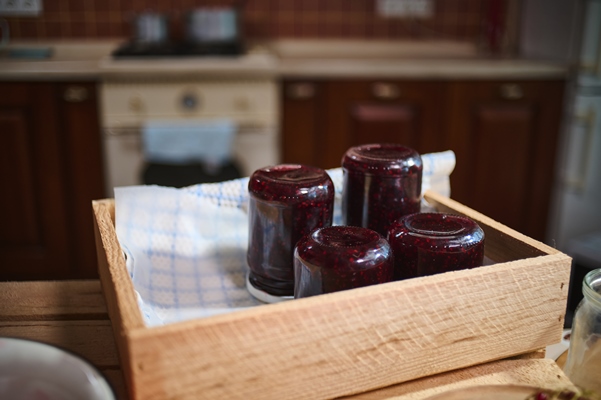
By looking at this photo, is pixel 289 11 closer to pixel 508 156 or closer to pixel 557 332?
pixel 508 156

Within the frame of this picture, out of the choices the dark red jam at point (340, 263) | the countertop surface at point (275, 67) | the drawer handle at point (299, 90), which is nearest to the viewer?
the dark red jam at point (340, 263)

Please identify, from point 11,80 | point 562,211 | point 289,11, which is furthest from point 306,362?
point 289,11

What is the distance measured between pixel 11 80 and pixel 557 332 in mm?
1873

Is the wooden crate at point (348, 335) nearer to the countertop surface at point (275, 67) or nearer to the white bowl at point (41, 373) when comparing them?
the white bowl at point (41, 373)

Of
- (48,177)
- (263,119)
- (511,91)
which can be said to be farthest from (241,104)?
(511,91)

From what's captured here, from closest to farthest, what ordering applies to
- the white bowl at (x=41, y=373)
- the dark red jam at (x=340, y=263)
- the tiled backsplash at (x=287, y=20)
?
the white bowl at (x=41, y=373)
the dark red jam at (x=340, y=263)
the tiled backsplash at (x=287, y=20)

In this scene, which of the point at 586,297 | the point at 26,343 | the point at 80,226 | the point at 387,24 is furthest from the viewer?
the point at 387,24

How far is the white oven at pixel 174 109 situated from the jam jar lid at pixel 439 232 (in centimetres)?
149

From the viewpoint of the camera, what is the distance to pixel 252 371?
1.52 ft

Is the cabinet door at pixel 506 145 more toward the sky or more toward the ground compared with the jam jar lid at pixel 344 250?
more toward the ground

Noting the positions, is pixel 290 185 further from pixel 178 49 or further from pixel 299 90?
pixel 178 49

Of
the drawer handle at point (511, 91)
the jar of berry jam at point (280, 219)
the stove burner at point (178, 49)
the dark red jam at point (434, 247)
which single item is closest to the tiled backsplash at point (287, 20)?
the stove burner at point (178, 49)

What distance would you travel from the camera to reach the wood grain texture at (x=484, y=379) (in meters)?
0.51

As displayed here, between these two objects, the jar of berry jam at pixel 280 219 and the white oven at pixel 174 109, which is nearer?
the jar of berry jam at pixel 280 219
